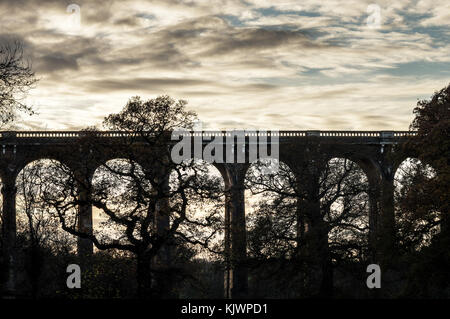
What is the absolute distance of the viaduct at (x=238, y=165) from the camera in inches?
1378

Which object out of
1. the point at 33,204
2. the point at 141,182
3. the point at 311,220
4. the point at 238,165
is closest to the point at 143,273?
the point at 141,182

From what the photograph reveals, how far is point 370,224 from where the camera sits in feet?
130

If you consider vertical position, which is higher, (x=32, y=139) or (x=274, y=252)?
(x=32, y=139)

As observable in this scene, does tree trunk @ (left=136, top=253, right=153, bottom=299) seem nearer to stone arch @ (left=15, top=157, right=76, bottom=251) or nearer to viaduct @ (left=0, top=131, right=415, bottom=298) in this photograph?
viaduct @ (left=0, top=131, right=415, bottom=298)

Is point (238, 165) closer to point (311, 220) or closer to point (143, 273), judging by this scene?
point (311, 220)

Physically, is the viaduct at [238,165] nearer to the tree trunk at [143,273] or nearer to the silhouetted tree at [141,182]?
the silhouetted tree at [141,182]

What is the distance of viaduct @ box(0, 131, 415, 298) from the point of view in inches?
1378

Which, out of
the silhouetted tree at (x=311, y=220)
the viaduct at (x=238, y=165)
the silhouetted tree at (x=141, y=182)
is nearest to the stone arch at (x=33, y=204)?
the viaduct at (x=238, y=165)

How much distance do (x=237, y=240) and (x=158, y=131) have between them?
10.6 meters

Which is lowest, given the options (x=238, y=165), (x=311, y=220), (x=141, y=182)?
(x=311, y=220)

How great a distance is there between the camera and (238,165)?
5231 cm

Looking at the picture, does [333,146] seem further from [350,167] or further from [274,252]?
[274,252]

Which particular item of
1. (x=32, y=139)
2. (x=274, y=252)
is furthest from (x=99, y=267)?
(x=32, y=139)
